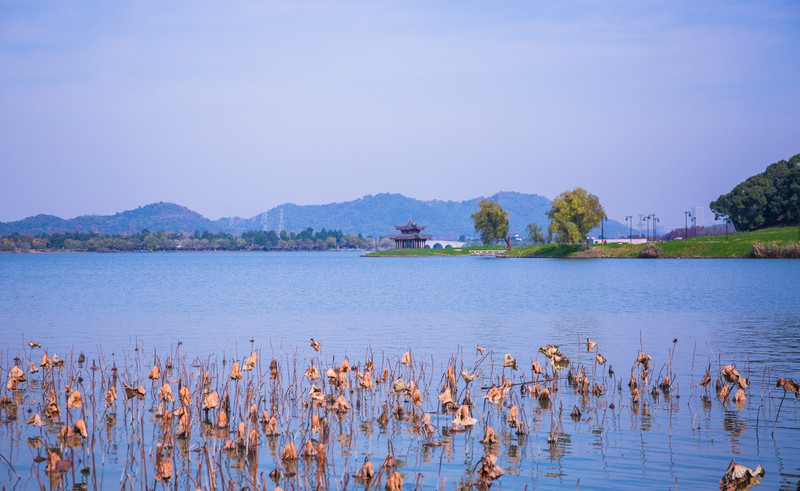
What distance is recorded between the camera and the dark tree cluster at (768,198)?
139250 mm

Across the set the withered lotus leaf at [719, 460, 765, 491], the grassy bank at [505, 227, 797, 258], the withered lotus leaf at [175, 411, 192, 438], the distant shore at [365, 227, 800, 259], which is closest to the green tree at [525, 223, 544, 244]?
the distant shore at [365, 227, 800, 259]

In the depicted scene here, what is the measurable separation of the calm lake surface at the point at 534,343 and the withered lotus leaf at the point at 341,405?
83 centimetres

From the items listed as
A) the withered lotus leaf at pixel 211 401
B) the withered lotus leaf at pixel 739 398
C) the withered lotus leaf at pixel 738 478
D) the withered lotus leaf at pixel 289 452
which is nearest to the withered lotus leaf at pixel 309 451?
the withered lotus leaf at pixel 289 452

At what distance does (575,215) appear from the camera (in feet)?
471

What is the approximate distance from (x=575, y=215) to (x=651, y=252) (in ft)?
53.2

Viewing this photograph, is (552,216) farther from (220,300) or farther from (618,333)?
(618,333)

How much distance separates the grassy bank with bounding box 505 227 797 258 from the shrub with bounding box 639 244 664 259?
0.91 meters

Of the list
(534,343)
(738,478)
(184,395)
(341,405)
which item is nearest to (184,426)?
(184,395)

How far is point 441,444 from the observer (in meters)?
14.0

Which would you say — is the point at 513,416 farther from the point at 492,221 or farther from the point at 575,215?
the point at 492,221

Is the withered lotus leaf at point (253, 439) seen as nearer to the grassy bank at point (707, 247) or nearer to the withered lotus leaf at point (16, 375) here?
the withered lotus leaf at point (16, 375)

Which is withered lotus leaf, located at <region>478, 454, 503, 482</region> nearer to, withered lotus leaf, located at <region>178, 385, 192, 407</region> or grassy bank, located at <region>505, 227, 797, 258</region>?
withered lotus leaf, located at <region>178, 385, 192, 407</region>

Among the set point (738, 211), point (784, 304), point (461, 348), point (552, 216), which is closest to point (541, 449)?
point (461, 348)

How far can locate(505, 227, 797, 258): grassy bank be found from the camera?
125438mm
